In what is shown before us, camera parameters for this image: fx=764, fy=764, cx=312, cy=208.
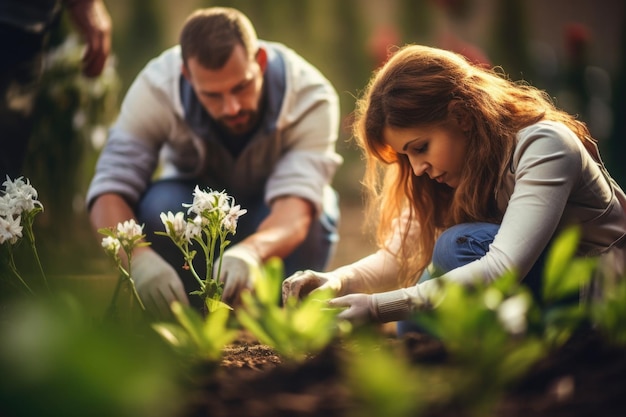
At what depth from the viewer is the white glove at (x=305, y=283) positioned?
1.56 m

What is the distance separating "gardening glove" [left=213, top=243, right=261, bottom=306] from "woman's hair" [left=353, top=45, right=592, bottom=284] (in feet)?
1.32

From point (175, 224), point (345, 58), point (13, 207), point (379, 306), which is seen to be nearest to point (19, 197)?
point (13, 207)

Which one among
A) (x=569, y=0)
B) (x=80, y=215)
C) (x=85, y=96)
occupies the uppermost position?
(x=85, y=96)

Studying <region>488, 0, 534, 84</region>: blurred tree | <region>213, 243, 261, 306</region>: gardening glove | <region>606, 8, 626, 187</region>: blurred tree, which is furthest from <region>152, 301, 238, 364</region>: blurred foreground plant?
<region>488, 0, 534, 84</region>: blurred tree

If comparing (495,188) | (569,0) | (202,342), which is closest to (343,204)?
(569,0)

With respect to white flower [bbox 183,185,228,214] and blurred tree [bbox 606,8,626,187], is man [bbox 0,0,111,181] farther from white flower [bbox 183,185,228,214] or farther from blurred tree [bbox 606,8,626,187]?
blurred tree [bbox 606,8,626,187]

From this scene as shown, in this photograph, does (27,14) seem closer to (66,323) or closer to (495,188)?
(495,188)

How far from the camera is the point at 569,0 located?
17.9ft

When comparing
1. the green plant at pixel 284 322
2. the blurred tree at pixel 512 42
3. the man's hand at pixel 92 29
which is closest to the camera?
the green plant at pixel 284 322

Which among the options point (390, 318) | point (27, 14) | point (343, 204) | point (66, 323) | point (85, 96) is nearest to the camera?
point (66, 323)

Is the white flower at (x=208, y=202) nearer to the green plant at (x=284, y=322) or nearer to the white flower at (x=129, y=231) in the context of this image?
the white flower at (x=129, y=231)

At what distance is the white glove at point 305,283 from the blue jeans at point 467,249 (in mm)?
212

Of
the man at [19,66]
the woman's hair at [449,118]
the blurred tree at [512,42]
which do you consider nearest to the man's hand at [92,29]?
the man at [19,66]

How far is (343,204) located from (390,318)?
4093 millimetres
